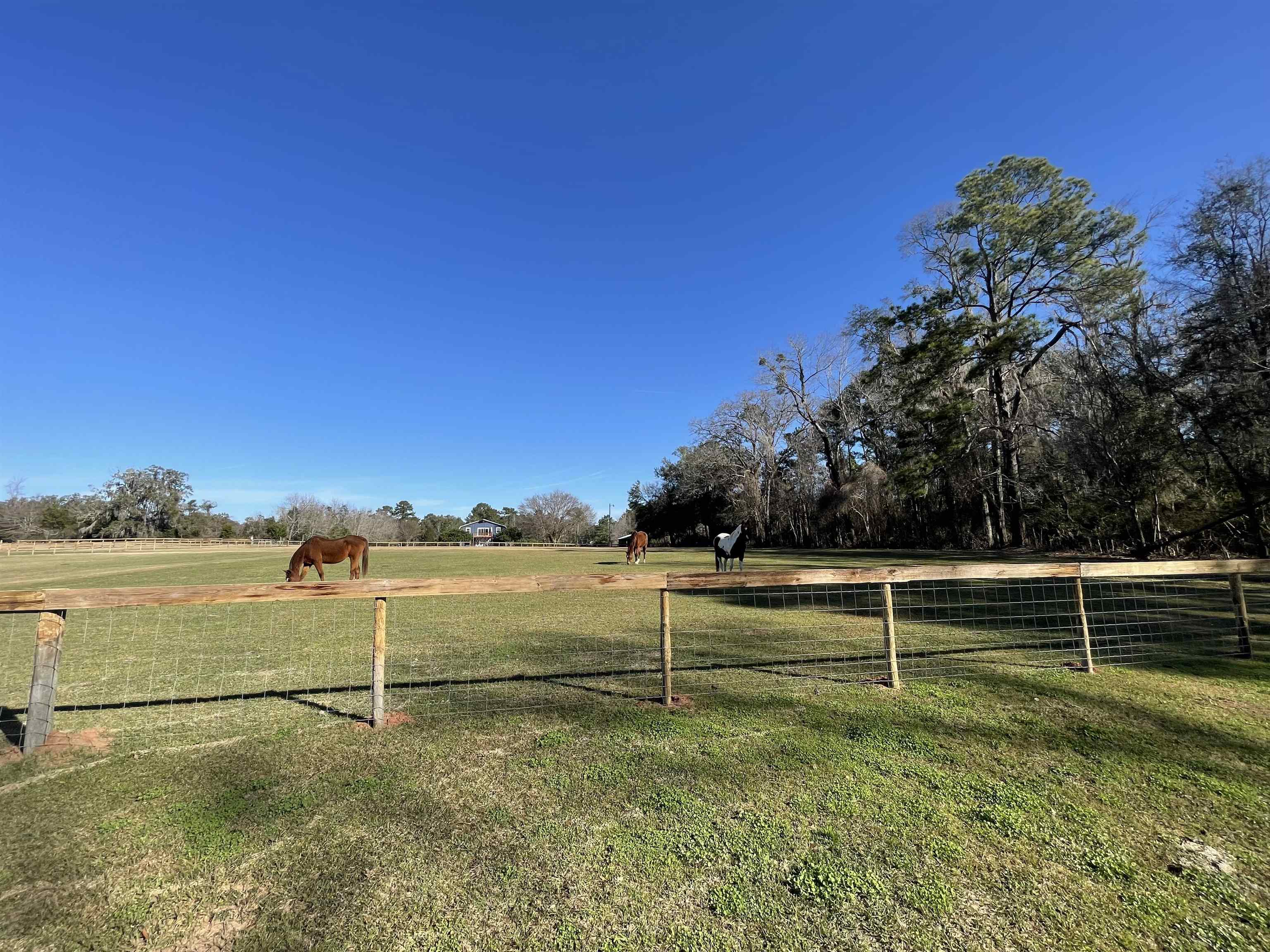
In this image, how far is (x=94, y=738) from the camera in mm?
3852

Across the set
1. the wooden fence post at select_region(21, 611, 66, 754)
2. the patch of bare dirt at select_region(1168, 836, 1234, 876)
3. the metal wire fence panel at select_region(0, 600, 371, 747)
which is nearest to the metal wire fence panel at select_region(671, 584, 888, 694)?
the patch of bare dirt at select_region(1168, 836, 1234, 876)

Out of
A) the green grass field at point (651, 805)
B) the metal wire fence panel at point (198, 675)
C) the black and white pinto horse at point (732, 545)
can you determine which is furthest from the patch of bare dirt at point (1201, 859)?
the black and white pinto horse at point (732, 545)

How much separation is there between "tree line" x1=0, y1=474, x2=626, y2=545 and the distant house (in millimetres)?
1340

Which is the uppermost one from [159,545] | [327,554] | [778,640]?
[159,545]

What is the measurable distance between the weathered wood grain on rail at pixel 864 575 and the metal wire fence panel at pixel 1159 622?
3.31ft

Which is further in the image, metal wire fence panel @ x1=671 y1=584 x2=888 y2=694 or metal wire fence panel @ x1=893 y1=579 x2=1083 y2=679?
metal wire fence panel @ x1=893 y1=579 x2=1083 y2=679

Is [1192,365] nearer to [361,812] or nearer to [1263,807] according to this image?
[1263,807]

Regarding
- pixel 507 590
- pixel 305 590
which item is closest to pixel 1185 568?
pixel 507 590

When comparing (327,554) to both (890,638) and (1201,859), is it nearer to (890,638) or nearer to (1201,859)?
(890,638)

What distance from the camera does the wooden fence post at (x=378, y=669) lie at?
3.94m

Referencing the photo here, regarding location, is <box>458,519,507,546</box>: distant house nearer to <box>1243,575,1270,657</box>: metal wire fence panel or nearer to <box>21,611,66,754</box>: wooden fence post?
<box>1243,575,1270,657</box>: metal wire fence panel

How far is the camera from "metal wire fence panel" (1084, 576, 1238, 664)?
588cm

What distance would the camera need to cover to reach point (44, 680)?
359 cm

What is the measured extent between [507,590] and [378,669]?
1.09 meters
